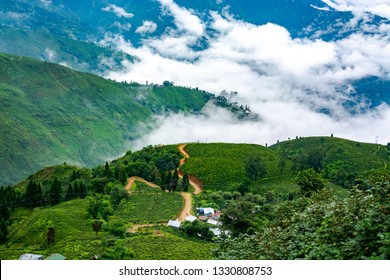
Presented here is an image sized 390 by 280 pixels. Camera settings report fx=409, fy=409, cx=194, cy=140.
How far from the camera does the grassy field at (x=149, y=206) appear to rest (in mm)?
74188

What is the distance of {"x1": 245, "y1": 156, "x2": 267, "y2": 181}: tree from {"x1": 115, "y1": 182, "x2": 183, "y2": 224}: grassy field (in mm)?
33124

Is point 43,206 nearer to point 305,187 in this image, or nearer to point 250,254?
point 305,187

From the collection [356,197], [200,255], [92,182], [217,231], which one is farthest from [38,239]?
[356,197]

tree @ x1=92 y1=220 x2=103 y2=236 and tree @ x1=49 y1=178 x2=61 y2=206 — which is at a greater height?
tree @ x1=49 y1=178 x2=61 y2=206

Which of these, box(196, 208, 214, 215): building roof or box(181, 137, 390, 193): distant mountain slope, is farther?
box(181, 137, 390, 193): distant mountain slope

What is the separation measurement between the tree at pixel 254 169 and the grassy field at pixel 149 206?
3312 cm

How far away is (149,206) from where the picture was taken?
8219cm

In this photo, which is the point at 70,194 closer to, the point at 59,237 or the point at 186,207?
the point at 186,207

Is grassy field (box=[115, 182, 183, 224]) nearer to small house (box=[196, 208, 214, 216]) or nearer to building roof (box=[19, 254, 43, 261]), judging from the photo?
small house (box=[196, 208, 214, 216])

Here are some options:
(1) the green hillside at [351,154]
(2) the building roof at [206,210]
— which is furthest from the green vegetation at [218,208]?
(2) the building roof at [206,210]

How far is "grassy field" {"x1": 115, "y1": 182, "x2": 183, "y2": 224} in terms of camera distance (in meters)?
74.2

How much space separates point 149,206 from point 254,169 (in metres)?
49.1

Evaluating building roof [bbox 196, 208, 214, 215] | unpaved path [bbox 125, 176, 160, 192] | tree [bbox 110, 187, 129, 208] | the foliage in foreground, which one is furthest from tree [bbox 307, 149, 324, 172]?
the foliage in foreground

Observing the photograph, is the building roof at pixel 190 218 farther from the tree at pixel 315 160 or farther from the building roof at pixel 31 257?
the tree at pixel 315 160
